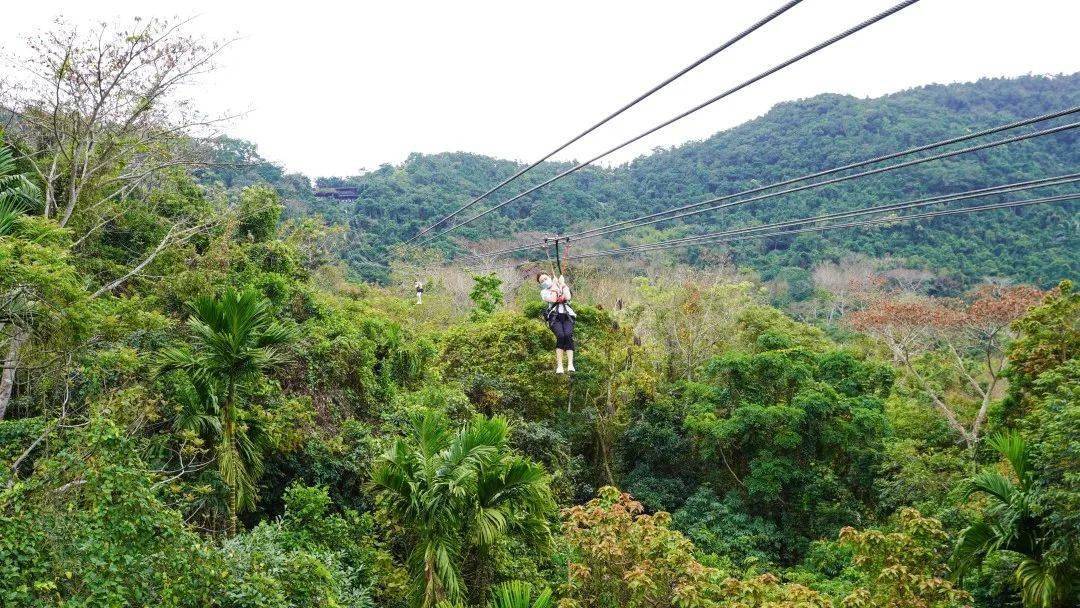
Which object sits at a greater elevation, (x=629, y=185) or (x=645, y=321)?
(x=629, y=185)

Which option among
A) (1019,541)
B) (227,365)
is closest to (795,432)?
(1019,541)

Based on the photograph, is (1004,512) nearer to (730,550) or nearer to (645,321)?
(730,550)

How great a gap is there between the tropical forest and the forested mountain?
14.0 meters

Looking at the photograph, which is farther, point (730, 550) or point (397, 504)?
point (730, 550)

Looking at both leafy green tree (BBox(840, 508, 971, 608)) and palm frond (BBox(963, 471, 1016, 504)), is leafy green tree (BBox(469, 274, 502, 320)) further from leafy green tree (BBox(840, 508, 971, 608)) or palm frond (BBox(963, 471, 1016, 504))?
palm frond (BBox(963, 471, 1016, 504))

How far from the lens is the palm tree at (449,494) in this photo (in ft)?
24.6

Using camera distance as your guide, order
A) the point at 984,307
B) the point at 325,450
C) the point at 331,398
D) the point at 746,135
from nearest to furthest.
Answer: the point at 325,450 → the point at 331,398 → the point at 984,307 → the point at 746,135

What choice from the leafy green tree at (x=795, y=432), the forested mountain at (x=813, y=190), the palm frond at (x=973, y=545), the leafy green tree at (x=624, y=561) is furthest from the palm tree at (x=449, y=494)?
the forested mountain at (x=813, y=190)

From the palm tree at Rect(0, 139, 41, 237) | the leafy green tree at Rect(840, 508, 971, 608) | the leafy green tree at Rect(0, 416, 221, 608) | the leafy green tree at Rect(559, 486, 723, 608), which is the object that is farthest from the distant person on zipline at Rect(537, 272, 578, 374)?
the palm tree at Rect(0, 139, 41, 237)

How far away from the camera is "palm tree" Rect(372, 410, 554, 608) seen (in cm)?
751

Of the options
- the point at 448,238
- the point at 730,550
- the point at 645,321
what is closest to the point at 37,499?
the point at 730,550

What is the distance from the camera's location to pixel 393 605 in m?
8.59

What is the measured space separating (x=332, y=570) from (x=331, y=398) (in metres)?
4.46

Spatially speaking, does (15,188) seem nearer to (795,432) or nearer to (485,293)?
(485,293)
